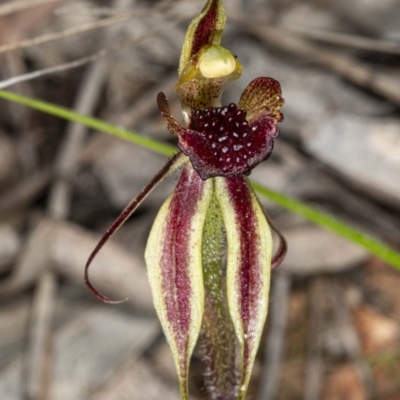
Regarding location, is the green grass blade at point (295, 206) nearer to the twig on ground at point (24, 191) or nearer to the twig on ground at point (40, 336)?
the twig on ground at point (40, 336)

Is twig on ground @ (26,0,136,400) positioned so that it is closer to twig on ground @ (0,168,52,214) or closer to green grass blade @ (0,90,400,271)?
twig on ground @ (0,168,52,214)

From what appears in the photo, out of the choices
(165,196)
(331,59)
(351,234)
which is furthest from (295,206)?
(331,59)

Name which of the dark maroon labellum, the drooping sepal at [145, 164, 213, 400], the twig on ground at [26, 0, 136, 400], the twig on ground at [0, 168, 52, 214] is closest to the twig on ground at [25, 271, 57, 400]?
the twig on ground at [26, 0, 136, 400]

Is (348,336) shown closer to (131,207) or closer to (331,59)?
(331,59)

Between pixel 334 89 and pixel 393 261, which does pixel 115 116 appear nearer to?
pixel 334 89

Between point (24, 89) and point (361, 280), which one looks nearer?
point (361, 280)

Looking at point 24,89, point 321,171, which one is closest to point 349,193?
point 321,171

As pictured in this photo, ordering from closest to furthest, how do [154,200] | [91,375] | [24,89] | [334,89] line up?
[91,375]
[154,200]
[334,89]
[24,89]
